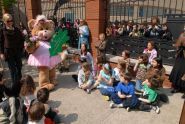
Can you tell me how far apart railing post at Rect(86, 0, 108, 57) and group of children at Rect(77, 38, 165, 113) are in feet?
4.21

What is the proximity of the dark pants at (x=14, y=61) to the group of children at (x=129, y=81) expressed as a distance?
1.69 meters

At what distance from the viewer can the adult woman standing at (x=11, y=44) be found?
614cm

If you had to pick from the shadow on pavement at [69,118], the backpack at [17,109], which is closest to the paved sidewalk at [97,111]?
the shadow on pavement at [69,118]

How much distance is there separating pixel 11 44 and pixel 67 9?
204 inches

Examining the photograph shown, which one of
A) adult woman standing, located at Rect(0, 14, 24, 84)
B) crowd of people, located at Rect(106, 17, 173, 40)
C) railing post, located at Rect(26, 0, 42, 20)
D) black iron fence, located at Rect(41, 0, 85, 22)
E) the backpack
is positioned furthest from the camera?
railing post, located at Rect(26, 0, 42, 20)

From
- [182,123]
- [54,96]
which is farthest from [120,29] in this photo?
[182,123]

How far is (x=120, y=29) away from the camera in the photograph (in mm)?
9055

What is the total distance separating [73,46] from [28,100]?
16.3ft

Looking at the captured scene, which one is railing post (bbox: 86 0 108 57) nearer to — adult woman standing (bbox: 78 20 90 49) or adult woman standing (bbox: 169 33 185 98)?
adult woman standing (bbox: 78 20 90 49)

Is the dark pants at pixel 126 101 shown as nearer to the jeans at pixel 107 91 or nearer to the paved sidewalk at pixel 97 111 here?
the paved sidewalk at pixel 97 111

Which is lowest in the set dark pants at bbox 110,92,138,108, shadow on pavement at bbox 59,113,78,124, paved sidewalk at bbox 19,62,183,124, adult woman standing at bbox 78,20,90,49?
shadow on pavement at bbox 59,113,78,124

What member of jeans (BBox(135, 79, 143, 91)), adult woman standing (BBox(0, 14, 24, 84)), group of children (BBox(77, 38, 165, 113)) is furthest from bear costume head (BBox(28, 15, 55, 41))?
jeans (BBox(135, 79, 143, 91))

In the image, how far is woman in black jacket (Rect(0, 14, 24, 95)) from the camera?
6141 mm

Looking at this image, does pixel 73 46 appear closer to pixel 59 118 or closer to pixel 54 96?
pixel 54 96
